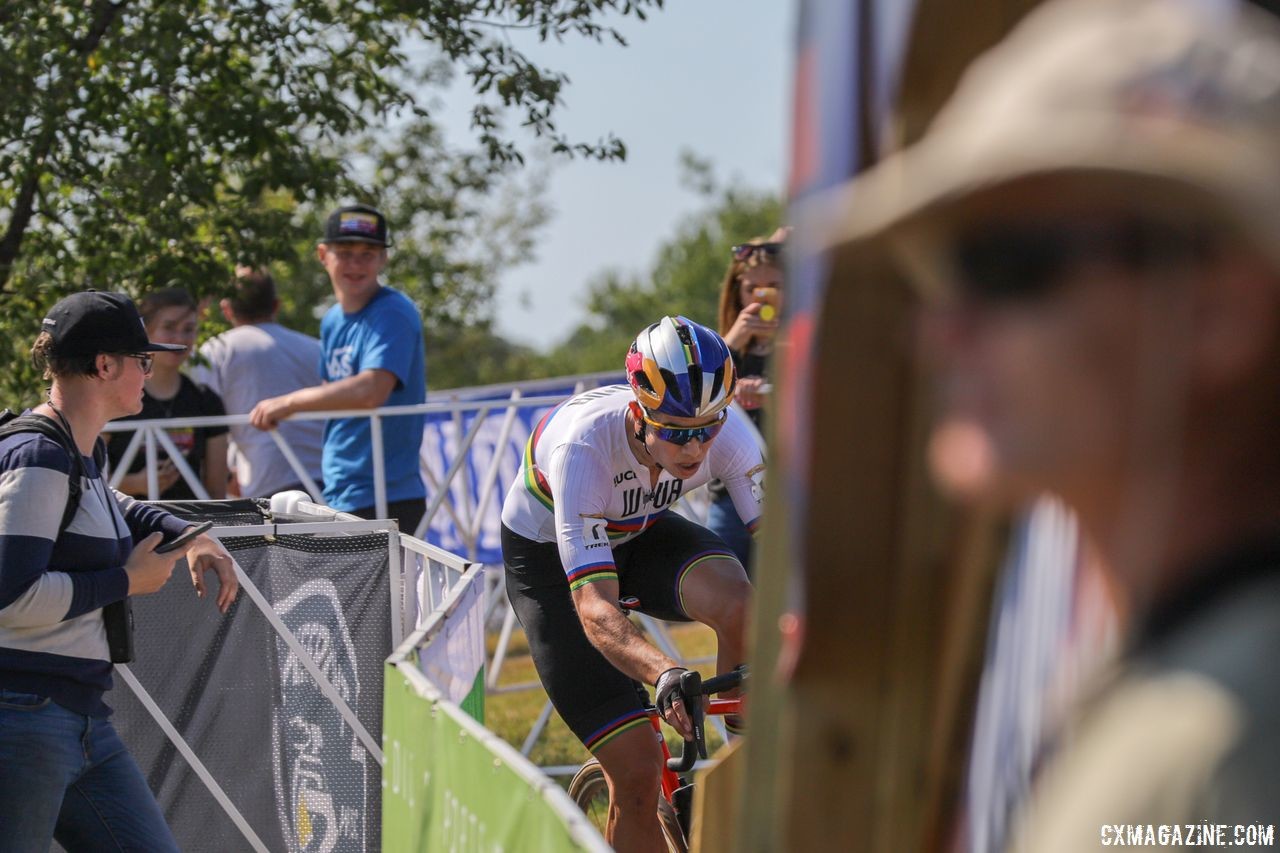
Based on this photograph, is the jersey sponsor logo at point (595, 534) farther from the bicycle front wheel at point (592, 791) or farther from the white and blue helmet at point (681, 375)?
the bicycle front wheel at point (592, 791)

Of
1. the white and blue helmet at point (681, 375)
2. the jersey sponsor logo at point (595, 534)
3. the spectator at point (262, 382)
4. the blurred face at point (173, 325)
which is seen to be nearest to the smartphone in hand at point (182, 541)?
the jersey sponsor logo at point (595, 534)

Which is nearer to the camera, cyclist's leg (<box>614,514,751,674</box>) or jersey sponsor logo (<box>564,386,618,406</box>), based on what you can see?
cyclist's leg (<box>614,514,751,674</box>)

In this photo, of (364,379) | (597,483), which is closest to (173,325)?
(364,379)

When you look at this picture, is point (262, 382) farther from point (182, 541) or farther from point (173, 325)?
point (182, 541)

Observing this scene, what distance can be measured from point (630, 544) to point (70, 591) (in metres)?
2.11

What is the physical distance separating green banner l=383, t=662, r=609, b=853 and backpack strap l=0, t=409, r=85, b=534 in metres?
1.02

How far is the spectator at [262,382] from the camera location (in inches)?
315

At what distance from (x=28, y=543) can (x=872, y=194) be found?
132 inches

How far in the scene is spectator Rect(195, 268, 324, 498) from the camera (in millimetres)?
8008

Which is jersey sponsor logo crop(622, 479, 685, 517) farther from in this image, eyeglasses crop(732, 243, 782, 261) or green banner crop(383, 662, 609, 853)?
eyeglasses crop(732, 243, 782, 261)

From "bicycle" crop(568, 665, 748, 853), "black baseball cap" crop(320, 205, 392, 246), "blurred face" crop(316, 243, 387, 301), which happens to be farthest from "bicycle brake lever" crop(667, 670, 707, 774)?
"black baseball cap" crop(320, 205, 392, 246)

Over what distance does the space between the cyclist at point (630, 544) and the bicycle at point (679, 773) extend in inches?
2.7

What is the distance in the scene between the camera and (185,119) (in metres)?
8.45

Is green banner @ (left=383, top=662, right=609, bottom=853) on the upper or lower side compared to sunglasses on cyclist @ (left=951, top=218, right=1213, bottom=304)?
lower
